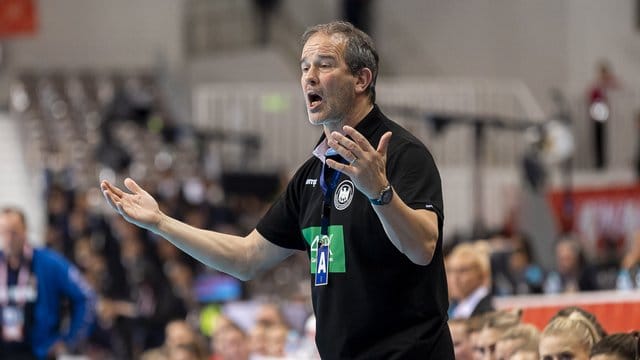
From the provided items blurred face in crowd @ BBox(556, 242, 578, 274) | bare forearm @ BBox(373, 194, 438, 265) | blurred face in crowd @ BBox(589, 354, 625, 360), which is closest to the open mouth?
bare forearm @ BBox(373, 194, 438, 265)

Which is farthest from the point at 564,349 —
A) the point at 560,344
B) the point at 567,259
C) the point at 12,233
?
the point at 567,259

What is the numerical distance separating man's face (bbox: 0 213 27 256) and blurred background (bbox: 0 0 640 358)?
2.79 m

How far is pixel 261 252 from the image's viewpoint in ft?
15.8

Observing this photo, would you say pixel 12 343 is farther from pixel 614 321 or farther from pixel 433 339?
pixel 433 339

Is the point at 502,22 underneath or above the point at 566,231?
above

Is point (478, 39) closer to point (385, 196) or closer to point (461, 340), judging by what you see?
point (461, 340)

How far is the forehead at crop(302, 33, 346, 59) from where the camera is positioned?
14.2ft

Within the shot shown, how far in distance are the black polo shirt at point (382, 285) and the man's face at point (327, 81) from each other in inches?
7.6

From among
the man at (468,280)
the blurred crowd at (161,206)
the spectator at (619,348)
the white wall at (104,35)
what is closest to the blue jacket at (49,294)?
the blurred crowd at (161,206)

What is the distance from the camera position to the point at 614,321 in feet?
23.4

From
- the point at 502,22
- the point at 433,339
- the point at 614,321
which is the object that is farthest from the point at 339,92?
the point at 502,22

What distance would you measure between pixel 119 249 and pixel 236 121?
575cm

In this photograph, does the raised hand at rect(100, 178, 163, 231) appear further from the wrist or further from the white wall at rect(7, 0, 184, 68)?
the white wall at rect(7, 0, 184, 68)

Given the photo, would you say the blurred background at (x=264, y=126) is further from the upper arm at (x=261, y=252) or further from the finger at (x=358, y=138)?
the finger at (x=358, y=138)
